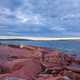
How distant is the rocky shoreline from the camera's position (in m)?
1.34

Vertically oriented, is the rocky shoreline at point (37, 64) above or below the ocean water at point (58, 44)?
below

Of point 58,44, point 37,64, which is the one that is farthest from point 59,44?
point 37,64

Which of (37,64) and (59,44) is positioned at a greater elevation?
(59,44)

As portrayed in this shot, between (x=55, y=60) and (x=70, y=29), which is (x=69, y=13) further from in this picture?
(x=55, y=60)

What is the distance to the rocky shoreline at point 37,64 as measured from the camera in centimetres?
134

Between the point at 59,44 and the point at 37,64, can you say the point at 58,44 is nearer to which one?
the point at 59,44

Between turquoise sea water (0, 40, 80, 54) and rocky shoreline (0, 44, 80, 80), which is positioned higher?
turquoise sea water (0, 40, 80, 54)

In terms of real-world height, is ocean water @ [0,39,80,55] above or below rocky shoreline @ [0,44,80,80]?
above

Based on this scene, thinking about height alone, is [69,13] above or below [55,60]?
above

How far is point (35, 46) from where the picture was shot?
1385 millimetres

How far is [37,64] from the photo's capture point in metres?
1.36

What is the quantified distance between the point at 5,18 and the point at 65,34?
1.19 ft

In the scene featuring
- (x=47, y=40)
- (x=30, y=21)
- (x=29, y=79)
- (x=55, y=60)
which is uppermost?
(x=30, y=21)

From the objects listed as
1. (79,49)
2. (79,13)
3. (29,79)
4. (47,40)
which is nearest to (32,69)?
(29,79)
